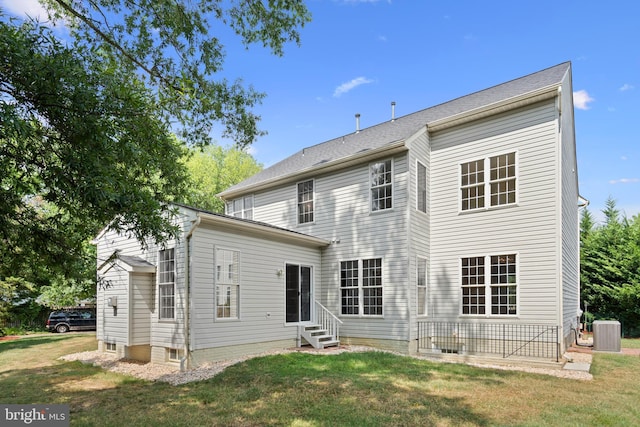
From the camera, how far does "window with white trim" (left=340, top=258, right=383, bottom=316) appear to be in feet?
39.3

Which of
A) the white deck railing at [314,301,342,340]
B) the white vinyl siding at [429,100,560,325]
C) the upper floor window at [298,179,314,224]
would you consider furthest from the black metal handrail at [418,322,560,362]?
the upper floor window at [298,179,314,224]

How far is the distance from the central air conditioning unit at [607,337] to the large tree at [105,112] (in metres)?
11.6

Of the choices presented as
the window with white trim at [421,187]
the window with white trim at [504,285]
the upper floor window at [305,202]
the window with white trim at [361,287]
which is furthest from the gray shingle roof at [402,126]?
the window with white trim at [504,285]

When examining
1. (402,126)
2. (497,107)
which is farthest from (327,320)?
(497,107)

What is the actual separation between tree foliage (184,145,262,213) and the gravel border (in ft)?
56.0

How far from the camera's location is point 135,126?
5.57 meters

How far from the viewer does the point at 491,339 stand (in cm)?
1080

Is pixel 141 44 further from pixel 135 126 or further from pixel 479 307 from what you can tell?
pixel 479 307

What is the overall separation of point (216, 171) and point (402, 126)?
19.6 metres

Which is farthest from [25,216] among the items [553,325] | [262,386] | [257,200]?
[553,325]

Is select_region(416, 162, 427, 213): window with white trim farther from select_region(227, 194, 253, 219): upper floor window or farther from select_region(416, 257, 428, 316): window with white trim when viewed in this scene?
select_region(227, 194, 253, 219): upper floor window

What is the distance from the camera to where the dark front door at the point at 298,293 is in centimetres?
1213

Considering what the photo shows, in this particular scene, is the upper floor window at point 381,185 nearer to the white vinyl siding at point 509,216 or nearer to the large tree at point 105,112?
the white vinyl siding at point 509,216

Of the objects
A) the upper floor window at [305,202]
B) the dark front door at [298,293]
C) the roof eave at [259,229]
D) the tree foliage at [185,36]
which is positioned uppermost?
the tree foliage at [185,36]
